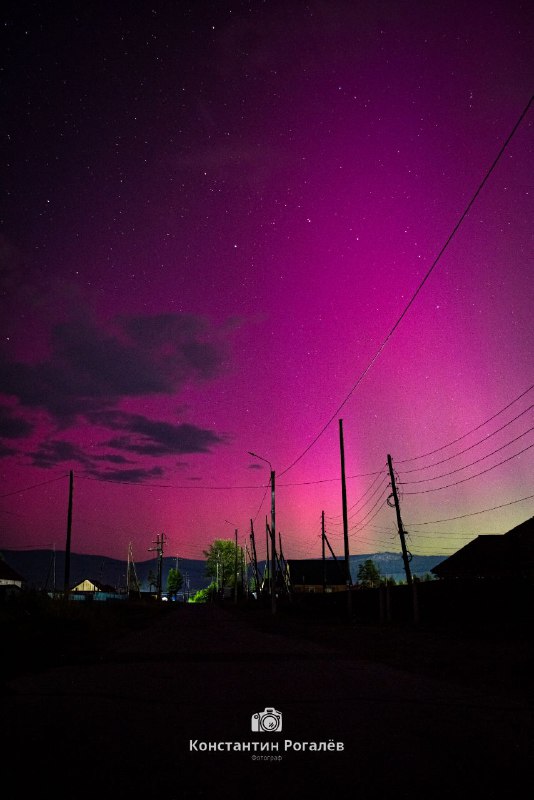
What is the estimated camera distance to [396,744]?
4.04 meters

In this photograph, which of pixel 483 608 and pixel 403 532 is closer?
pixel 483 608

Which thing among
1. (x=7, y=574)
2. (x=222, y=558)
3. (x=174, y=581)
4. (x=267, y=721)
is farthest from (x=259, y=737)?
(x=174, y=581)

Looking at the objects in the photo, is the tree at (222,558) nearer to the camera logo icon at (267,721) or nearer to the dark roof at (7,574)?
the dark roof at (7,574)

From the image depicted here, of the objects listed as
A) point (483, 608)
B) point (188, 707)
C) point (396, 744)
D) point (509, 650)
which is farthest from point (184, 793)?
point (483, 608)

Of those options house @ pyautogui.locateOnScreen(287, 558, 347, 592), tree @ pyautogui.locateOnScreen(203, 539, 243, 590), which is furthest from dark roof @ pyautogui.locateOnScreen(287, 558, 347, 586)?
tree @ pyautogui.locateOnScreen(203, 539, 243, 590)

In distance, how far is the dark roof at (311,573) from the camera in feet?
290

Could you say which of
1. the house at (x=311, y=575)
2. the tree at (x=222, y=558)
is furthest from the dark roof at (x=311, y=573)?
the tree at (x=222, y=558)

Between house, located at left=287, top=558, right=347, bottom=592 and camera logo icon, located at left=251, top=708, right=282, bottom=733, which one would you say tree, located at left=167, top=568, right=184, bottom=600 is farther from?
camera logo icon, located at left=251, top=708, right=282, bottom=733

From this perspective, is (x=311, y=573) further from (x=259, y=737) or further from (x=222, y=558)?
(x=259, y=737)

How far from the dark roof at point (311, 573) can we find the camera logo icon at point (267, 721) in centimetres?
8626

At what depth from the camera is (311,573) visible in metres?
91.9

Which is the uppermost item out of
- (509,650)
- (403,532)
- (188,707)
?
(403,532)

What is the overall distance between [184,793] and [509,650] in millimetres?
11049

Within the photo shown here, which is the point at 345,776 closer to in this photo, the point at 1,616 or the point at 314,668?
the point at 314,668
